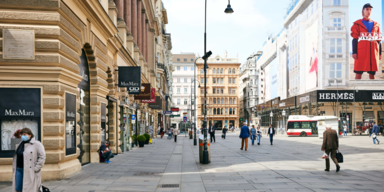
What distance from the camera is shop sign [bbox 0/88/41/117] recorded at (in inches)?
418

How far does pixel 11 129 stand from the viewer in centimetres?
1067

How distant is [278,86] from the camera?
260 feet

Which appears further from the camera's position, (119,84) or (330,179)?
(119,84)

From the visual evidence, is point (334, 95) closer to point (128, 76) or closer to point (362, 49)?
point (362, 49)

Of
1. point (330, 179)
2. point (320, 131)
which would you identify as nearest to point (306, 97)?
point (320, 131)

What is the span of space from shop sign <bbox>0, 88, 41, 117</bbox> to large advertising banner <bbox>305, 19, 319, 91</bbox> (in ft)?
167

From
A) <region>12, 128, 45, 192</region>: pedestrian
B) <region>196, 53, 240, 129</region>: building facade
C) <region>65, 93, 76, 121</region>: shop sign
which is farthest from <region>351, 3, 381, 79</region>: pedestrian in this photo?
<region>196, 53, 240, 129</region>: building facade

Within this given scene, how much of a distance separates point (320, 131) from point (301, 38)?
25.9 metres

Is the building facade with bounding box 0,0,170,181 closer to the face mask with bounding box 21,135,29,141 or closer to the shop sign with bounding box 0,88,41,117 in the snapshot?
the shop sign with bounding box 0,88,41,117

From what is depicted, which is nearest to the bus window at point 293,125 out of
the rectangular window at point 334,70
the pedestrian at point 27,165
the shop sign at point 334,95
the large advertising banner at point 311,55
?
the shop sign at point 334,95

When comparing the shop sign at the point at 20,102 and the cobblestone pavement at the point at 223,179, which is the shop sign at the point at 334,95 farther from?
the shop sign at the point at 20,102

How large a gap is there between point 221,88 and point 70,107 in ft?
371

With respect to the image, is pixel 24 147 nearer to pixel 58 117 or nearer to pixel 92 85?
pixel 58 117

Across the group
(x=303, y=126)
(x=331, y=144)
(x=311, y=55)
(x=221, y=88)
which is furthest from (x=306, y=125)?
(x=221, y=88)
